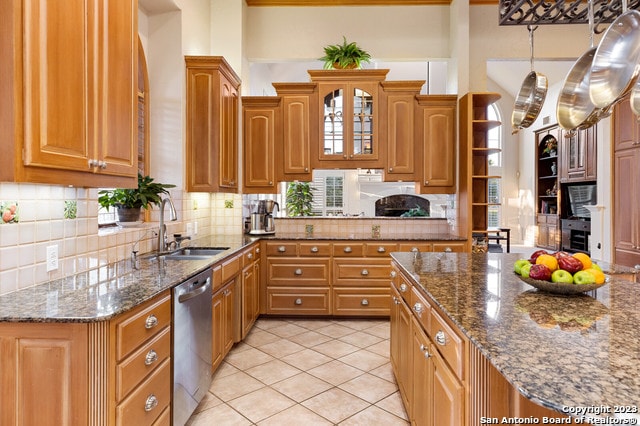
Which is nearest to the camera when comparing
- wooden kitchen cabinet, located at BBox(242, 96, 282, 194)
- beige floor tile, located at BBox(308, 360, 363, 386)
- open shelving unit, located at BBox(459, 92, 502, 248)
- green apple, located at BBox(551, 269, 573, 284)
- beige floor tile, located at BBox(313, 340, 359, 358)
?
green apple, located at BBox(551, 269, 573, 284)

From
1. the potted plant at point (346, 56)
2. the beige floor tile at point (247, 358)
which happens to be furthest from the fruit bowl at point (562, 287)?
the potted plant at point (346, 56)

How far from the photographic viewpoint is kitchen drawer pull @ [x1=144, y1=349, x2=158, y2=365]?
5.40ft

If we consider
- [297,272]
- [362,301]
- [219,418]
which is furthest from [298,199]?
[219,418]

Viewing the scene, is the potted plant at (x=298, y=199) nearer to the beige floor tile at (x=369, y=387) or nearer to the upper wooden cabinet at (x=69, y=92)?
the beige floor tile at (x=369, y=387)

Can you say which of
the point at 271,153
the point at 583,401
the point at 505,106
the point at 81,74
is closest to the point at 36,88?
the point at 81,74

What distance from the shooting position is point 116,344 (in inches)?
56.2

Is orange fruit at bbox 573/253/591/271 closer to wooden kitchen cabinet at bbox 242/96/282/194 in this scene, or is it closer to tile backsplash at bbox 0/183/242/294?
tile backsplash at bbox 0/183/242/294

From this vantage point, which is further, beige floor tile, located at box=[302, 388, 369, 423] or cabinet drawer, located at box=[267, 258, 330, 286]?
cabinet drawer, located at box=[267, 258, 330, 286]

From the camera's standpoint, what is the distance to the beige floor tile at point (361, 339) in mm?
3502

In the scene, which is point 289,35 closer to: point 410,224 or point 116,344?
point 410,224

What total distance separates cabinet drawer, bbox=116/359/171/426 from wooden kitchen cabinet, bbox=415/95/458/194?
3400 mm

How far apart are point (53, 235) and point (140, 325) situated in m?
0.78

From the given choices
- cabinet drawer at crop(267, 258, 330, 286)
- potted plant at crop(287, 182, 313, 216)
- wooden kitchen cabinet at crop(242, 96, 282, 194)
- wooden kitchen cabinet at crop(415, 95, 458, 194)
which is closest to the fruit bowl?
cabinet drawer at crop(267, 258, 330, 286)

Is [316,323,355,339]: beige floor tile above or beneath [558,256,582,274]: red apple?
beneath
